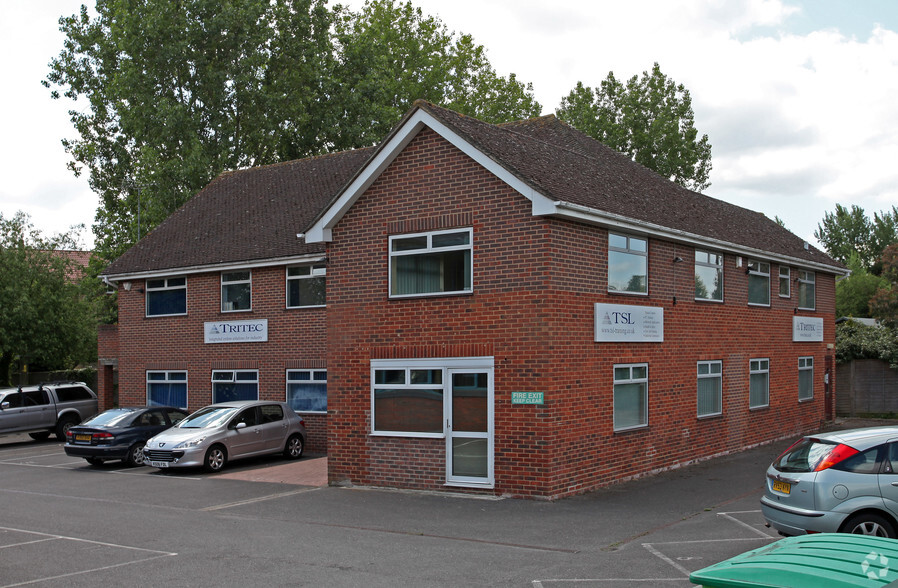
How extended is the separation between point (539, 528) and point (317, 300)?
10.9 m

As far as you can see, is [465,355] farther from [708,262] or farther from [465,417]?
[708,262]

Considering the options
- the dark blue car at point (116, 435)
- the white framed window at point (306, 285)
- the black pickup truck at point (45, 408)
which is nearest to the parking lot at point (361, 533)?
the dark blue car at point (116, 435)

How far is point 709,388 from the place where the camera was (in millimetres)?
18938

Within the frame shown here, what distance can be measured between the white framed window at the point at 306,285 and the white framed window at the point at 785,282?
1139 cm

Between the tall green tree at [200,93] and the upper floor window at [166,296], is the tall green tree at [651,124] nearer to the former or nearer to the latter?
the tall green tree at [200,93]

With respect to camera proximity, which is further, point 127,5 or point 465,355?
point 127,5

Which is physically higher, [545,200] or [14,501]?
[545,200]

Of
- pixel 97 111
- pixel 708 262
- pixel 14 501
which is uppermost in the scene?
pixel 97 111

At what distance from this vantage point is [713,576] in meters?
4.12

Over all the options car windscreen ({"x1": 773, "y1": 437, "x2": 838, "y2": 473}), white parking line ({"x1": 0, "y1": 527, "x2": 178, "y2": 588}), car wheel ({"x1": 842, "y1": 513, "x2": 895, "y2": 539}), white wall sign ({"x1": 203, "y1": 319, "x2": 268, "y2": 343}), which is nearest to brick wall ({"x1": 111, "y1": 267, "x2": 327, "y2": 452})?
white wall sign ({"x1": 203, "y1": 319, "x2": 268, "y2": 343})

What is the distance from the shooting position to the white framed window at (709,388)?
61.0ft

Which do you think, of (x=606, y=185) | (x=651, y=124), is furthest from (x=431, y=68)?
(x=606, y=185)

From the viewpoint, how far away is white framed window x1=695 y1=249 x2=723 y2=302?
18609 millimetres

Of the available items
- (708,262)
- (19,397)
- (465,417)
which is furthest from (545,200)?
(19,397)
